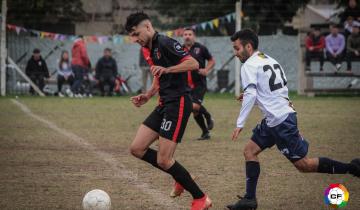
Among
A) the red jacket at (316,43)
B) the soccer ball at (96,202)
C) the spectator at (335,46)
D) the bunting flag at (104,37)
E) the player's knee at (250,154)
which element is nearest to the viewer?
the soccer ball at (96,202)

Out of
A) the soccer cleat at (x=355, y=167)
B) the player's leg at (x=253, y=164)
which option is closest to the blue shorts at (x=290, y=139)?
the player's leg at (x=253, y=164)

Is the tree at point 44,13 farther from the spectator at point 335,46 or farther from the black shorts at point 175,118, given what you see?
the black shorts at point 175,118

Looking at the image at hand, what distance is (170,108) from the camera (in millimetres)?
6891

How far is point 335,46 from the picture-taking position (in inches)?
918

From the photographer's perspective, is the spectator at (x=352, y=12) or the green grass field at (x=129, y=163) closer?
the green grass field at (x=129, y=163)

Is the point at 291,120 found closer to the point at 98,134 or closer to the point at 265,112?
the point at 265,112

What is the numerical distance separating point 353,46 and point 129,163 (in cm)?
1528

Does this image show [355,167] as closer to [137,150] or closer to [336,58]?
[137,150]

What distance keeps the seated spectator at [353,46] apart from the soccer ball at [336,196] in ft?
56.3

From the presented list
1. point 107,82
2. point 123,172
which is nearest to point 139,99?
point 123,172

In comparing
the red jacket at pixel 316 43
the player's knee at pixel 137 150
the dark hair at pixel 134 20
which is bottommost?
the player's knee at pixel 137 150

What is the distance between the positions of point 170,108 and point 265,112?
929 millimetres

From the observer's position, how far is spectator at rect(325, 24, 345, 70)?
76.0ft

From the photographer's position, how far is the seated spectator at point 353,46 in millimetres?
23422
